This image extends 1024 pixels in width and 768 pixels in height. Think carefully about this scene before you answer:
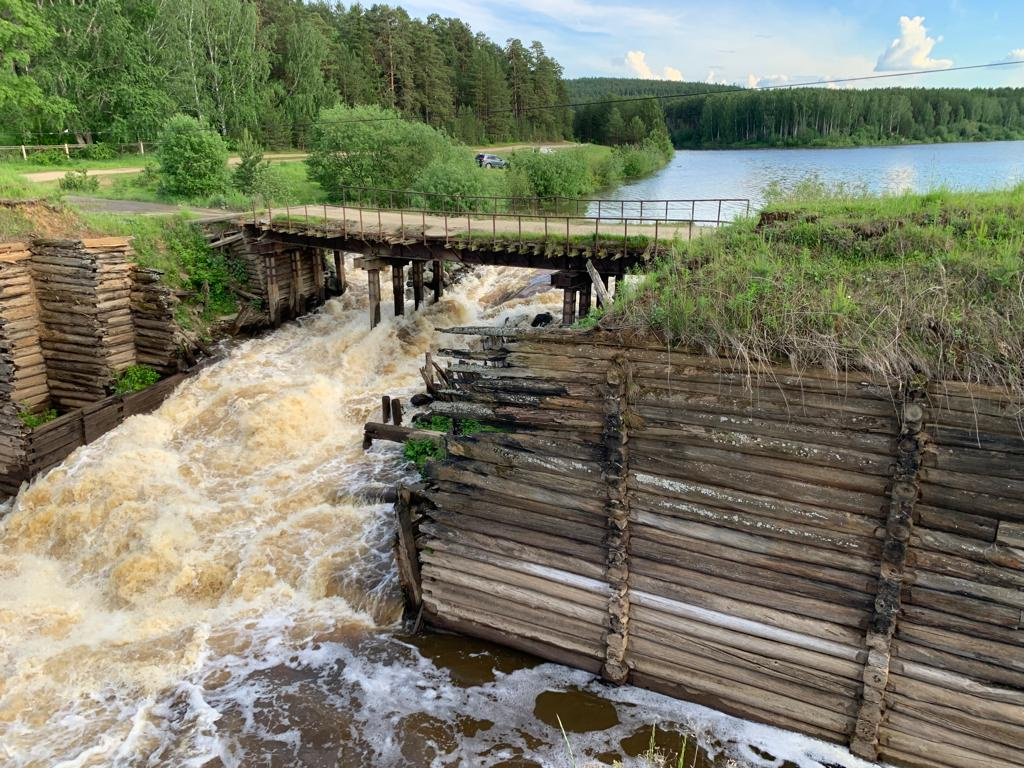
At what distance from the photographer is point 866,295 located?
738 cm

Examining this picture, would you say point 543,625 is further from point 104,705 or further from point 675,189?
point 675,189

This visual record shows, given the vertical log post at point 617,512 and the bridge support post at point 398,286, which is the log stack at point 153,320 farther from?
the vertical log post at point 617,512

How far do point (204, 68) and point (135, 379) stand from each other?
1459 inches

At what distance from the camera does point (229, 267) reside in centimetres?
2306

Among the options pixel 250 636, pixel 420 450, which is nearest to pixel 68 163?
pixel 420 450

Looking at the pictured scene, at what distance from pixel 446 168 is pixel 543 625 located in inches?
1049

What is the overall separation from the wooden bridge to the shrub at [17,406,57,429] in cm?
757

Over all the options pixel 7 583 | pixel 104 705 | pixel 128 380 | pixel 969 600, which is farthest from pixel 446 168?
pixel 969 600

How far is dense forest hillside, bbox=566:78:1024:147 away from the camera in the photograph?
6856 centimetres

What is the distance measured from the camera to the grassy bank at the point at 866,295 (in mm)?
6336

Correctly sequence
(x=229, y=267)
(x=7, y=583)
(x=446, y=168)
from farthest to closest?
1. (x=446, y=168)
2. (x=229, y=267)
3. (x=7, y=583)

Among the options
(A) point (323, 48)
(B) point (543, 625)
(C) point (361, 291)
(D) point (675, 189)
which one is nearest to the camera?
(B) point (543, 625)

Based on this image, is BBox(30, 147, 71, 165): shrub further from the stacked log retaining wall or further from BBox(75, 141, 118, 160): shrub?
the stacked log retaining wall

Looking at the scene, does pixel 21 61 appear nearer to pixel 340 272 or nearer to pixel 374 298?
pixel 340 272
